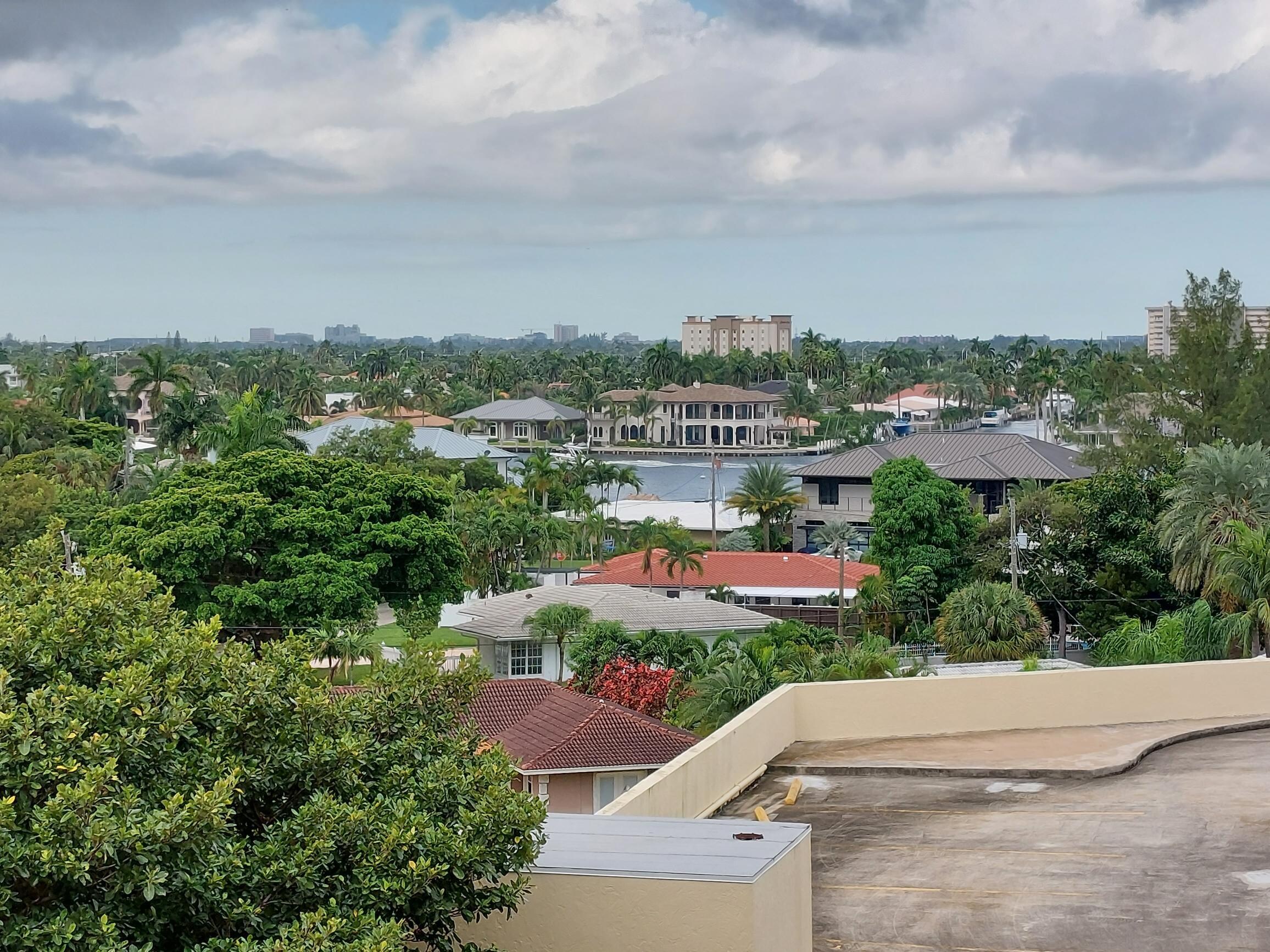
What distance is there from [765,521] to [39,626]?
74.3m

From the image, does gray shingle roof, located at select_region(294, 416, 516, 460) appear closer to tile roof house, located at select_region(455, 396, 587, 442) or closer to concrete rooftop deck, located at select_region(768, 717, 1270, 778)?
tile roof house, located at select_region(455, 396, 587, 442)

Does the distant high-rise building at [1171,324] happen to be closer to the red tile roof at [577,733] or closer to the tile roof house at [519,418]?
the red tile roof at [577,733]

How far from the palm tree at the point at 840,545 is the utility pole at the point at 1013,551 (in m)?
5.50

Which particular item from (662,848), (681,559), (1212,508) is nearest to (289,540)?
(681,559)

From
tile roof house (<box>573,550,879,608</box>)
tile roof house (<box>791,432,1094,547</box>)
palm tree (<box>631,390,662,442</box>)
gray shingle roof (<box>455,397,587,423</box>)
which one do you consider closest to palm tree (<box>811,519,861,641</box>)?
tile roof house (<box>573,550,879,608</box>)

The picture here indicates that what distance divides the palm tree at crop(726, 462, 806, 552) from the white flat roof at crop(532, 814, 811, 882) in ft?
230

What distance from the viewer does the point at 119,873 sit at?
25.3 feet

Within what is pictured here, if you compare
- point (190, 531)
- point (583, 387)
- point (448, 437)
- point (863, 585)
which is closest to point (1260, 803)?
point (190, 531)

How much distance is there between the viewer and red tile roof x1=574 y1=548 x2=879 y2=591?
198ft

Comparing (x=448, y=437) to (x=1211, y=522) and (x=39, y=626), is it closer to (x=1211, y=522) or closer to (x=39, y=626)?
(x=1211, y=522)

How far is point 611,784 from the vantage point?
3019 centimetres

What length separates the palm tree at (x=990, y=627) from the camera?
45531 millimetres

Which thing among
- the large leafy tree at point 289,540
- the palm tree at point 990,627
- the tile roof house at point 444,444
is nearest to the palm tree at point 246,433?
the large leafy tree at point 289,540

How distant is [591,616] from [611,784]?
18804 mm
